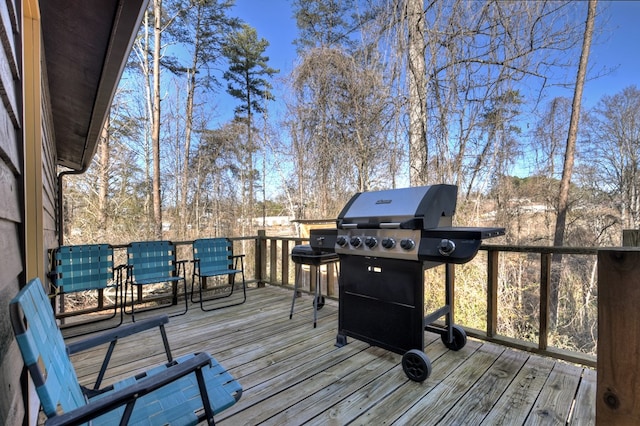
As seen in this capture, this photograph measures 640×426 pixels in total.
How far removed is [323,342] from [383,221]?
1355mm

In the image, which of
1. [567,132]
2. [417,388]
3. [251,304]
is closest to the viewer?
[417,388]

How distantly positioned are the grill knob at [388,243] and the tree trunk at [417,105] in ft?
10.8

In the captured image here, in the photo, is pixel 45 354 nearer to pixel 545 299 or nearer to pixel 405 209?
pixel 405 209

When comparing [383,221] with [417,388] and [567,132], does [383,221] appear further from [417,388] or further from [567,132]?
[567,132]

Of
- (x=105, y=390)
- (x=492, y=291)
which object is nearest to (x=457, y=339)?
(x=492, y=291)

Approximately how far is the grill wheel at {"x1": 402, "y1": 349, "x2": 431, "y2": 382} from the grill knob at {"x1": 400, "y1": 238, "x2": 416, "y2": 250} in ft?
2.49

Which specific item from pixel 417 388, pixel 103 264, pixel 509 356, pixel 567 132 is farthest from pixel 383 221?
pixel 567 132

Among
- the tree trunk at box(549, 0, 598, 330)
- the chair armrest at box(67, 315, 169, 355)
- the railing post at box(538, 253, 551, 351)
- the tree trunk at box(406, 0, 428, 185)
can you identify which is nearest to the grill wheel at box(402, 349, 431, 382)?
the railing post at box(538, 253, 551, 351)

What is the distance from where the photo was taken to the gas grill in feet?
6.70

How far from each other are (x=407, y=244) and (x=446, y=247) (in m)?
0.27

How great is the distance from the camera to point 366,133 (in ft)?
20.9

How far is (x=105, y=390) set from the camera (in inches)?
53.7

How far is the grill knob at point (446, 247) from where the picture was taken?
1912 millimetres

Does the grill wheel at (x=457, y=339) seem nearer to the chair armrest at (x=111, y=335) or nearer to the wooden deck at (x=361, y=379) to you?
the wooden deck at (x=361, y=379)
